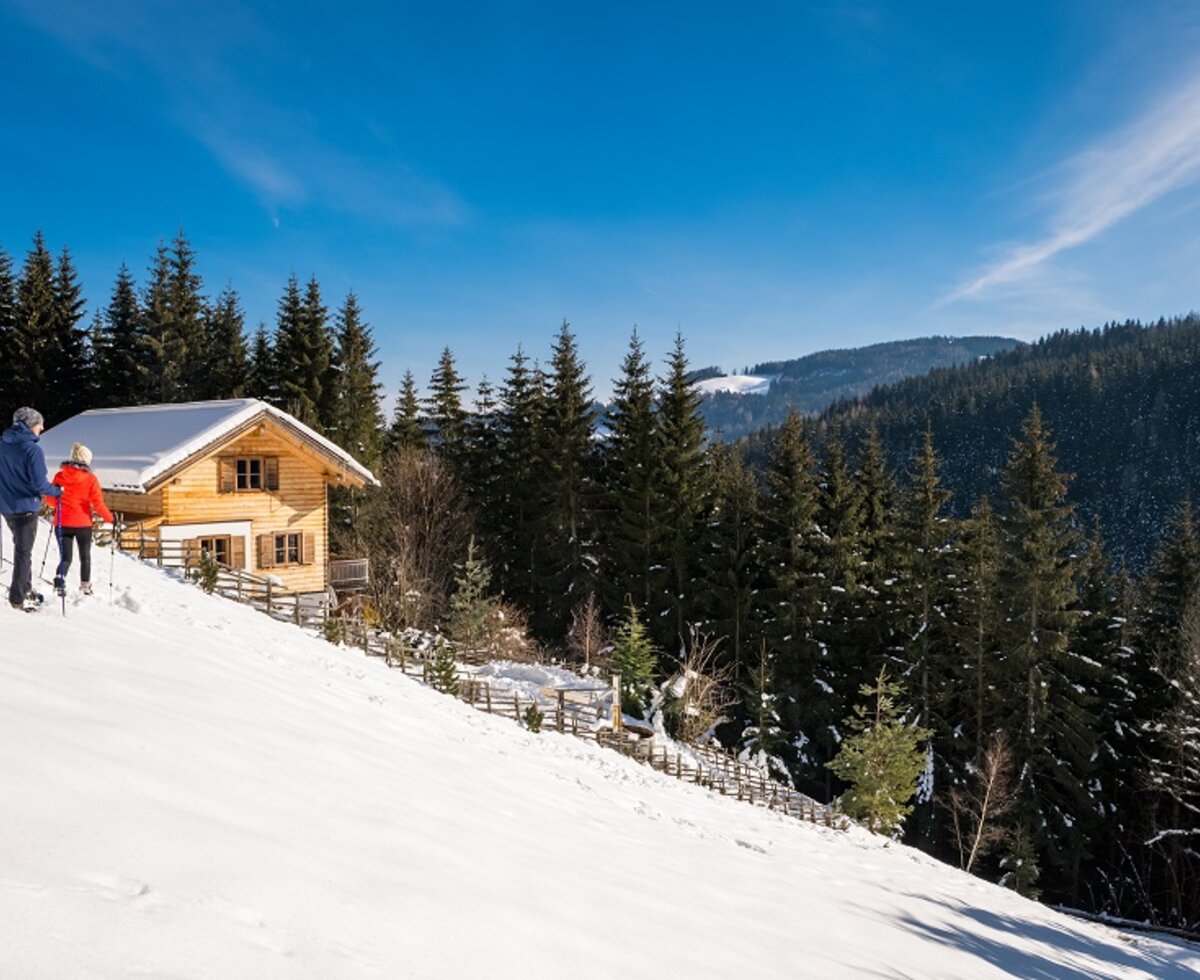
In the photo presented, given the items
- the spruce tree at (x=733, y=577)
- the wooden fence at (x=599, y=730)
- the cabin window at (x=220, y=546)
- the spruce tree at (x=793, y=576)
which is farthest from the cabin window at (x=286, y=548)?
the spruce tree at (x=793, y=576)

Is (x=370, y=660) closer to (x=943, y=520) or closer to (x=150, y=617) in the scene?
(x=150, y=617)

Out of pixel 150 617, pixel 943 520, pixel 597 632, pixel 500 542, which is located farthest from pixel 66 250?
pixel 943 520

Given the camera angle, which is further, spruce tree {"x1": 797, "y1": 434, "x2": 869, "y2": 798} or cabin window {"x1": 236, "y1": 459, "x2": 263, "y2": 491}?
spruce tree {"x1": 797, "y1": 434, "x2": 869, "y2": 798}

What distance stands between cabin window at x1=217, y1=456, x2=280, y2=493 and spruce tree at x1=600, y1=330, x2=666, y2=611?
1892 centimetres

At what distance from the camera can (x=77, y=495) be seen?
32.9 ft

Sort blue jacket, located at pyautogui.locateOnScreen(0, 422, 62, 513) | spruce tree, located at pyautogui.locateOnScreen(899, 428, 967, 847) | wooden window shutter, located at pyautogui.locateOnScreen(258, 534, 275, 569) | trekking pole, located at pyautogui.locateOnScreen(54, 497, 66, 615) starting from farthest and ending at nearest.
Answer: spruce tree, located at pyautogui.locateOnScreen(899, 428, 967, 847) < wooden window shutter, located at pyautogui.locateOnScreen(258, 534, 275, 569) < trekking pole, located at pyautogui.locateOnScreen(54, 497, 66, 615) < blue jacket, located at pyautogui.locateOnScreen(0, 422, 62, 513)

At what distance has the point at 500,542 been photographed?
150ft

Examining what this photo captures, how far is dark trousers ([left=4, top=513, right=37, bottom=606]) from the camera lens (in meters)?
8.62

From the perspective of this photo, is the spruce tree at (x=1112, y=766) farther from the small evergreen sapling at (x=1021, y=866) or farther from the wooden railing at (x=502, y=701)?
the wooden railing at (x=502, y=701)

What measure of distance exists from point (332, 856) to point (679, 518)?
3647 centimetres

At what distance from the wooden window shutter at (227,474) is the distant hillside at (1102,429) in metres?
125

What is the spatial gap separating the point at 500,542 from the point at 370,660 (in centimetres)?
2727

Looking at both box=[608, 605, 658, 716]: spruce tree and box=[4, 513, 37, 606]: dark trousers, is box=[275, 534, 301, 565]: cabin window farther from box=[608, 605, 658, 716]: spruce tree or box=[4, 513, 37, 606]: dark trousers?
box=[4, 513, 37, 606]: dark trousers

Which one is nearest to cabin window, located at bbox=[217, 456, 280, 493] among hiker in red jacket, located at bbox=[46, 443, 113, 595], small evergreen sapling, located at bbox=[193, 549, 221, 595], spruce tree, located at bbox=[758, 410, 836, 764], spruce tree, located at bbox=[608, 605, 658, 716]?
Answer: small evergreen sapling, located at bbox=[193, 549, 221, 595]
